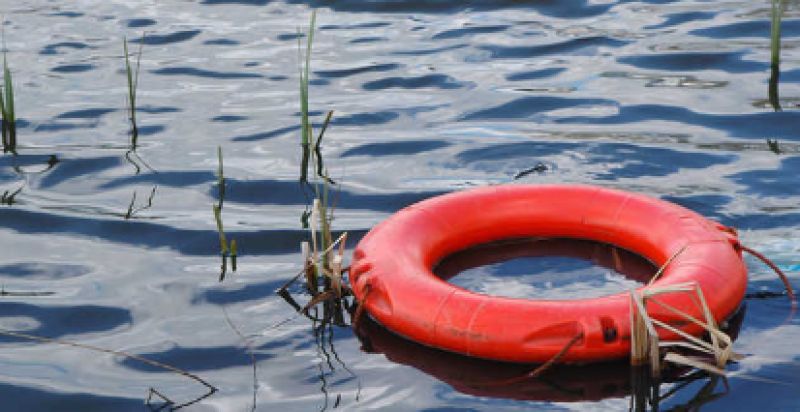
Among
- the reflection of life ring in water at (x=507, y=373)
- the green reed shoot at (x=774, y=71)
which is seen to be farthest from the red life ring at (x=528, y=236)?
the green reed shoot at (x=774, y=71)

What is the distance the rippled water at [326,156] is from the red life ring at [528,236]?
12 centimetres

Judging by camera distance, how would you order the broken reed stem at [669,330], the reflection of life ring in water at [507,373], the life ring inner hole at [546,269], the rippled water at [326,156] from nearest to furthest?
the broken reed stem at [669,330], the reflection of life ring in water at [507,373], the rippled water at [326,156], the life ring inner hole at [546,269]

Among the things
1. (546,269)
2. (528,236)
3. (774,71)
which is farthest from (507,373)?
(774,71)

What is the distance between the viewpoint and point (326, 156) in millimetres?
5609

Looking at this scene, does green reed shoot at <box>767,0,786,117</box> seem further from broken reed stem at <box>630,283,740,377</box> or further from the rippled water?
broken reed stem at <box>630,283,740,377</box>

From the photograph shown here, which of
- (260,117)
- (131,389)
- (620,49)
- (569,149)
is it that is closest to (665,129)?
(569,149)

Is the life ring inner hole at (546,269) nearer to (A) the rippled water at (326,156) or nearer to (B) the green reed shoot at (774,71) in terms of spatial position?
(A) the rippled water at (326,156)

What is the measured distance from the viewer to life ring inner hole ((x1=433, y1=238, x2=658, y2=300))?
409 cm

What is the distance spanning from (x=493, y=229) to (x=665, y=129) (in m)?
1.78

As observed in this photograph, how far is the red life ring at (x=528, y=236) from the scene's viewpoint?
342 centimetres

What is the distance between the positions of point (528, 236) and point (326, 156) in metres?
1.49

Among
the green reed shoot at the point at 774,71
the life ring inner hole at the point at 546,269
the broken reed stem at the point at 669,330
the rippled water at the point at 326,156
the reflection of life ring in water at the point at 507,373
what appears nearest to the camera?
the broken reed stem at the point at 669,330

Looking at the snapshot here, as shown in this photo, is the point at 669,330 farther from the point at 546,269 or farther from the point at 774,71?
the point at 774,71

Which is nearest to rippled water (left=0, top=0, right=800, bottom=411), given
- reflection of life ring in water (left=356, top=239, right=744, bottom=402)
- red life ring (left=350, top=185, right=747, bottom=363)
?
reflection of life ring in water (left=356, top=239, right=744, bottom=402)
